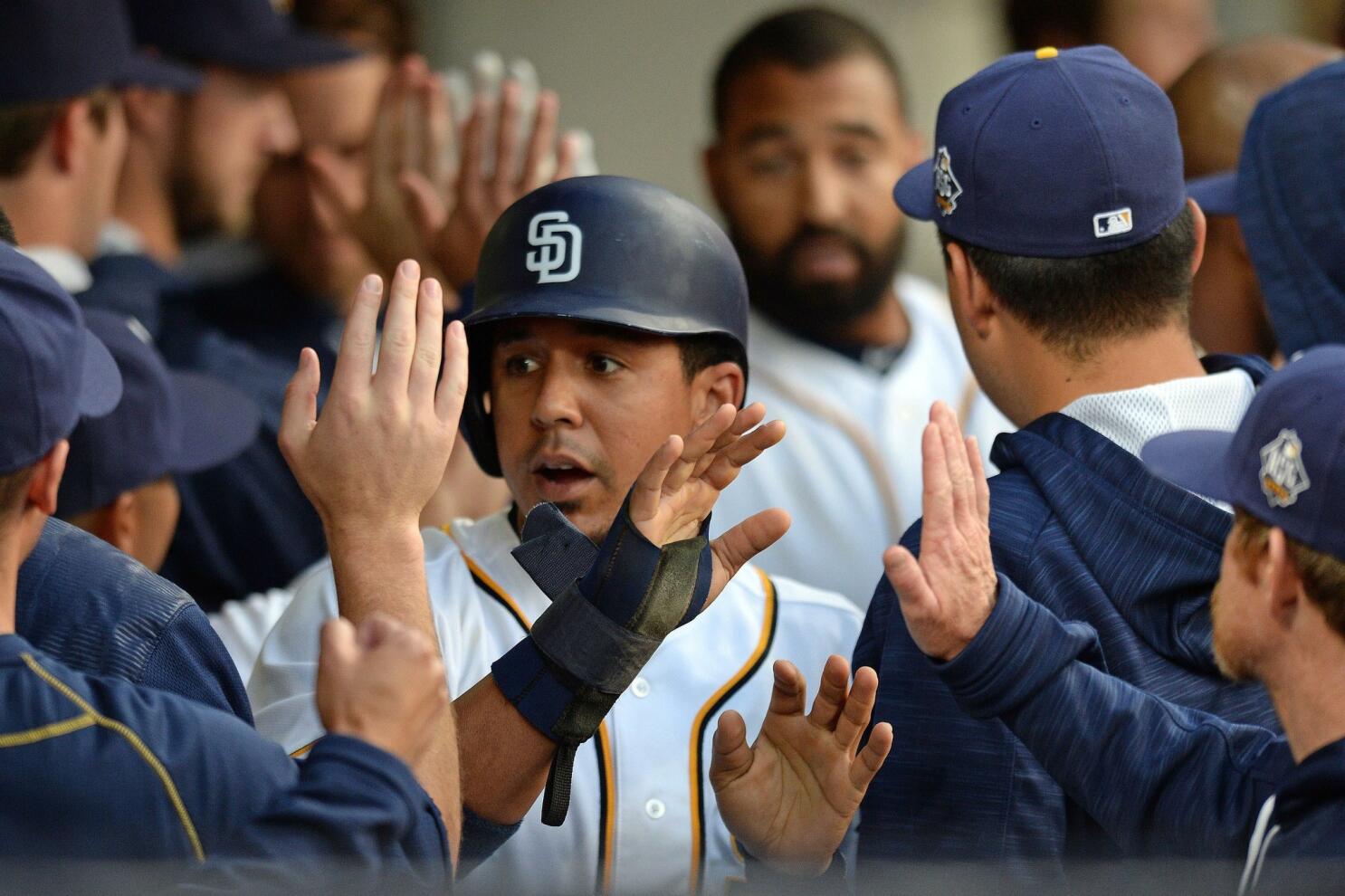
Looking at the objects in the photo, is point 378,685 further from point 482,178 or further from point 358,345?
point 482,178

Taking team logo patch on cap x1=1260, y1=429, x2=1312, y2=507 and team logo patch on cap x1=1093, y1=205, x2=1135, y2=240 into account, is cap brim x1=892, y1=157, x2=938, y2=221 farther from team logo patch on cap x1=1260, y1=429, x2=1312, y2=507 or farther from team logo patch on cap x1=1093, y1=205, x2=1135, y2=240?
team logo patch on cap x1=1260, y1=429, x2=1312, y2=507

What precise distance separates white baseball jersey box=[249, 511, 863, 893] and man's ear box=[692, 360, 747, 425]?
0.26 m

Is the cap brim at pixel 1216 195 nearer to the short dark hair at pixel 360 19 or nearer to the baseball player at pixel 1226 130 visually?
the baseball player at pixel 1226 130

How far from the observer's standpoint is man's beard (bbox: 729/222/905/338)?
4441 mm

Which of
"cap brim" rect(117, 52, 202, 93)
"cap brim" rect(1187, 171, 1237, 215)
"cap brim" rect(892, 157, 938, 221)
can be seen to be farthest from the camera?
"cap brim" rect(117, 52, 202, 93)

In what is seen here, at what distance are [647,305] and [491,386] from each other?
12.6 inches

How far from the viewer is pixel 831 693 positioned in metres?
2.26

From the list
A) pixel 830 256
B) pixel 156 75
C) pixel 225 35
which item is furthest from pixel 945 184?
pixel 225 35

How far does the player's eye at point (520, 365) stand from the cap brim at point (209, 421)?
0.92 meters

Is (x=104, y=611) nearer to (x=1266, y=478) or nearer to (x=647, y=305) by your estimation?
(x=647, y=305)

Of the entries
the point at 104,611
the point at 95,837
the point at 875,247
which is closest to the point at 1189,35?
the point at 875,247

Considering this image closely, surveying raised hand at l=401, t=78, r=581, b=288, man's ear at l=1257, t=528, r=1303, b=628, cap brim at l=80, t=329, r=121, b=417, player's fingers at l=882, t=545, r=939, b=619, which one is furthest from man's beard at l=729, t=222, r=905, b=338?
man's ear at l=1257, t=528, r=1303, b=628

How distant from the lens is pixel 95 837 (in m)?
1.68

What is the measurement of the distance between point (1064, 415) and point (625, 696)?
0.74 meters
